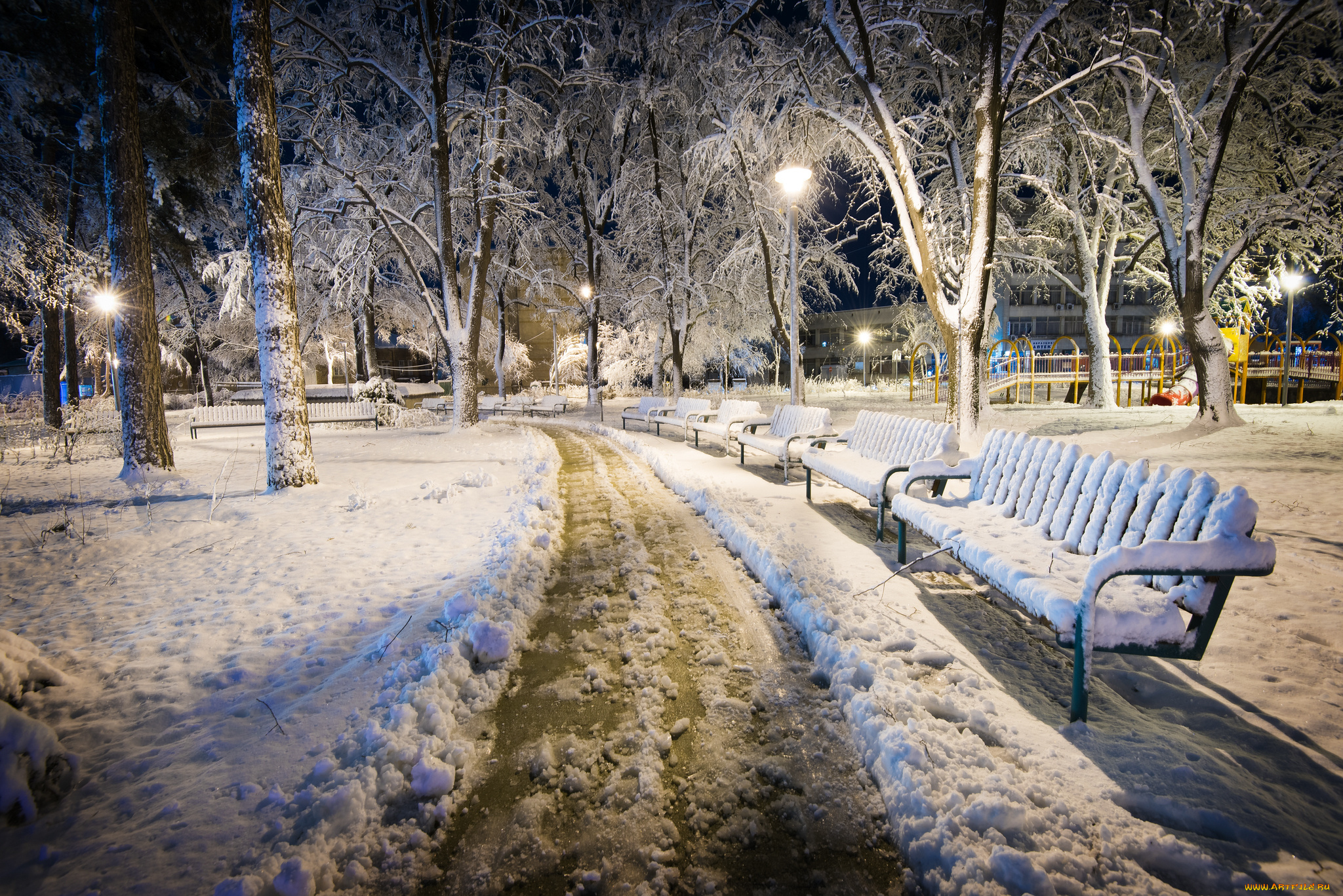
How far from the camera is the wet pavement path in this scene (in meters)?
1.87

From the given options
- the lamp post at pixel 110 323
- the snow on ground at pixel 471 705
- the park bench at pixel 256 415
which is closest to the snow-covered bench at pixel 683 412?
the snow on ground at pixel 471 705

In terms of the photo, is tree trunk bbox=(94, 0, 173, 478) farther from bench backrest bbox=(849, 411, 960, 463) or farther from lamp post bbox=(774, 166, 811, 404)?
bench backrest bbox=(849, 411, 960, 463)

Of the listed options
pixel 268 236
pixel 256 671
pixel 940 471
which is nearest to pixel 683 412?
pixel 268 236

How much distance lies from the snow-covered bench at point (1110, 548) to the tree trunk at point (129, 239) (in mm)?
10301

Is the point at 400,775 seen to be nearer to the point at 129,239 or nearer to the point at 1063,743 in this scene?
the point at 1063,743

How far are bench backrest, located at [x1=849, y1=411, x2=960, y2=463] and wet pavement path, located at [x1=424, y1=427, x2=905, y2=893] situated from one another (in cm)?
265

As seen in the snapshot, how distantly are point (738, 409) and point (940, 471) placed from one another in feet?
21.0

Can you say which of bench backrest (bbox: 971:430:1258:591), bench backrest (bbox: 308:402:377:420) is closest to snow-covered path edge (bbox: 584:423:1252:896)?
bench backrest (bbox: 971:430:1258:591)

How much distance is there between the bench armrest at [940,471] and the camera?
Answer: 485 cm

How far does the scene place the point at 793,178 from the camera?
9.60 metres

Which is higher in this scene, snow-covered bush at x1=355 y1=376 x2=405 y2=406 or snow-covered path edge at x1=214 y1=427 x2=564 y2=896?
snow-covered bush at x1=355 y1=376 x2=405 y2=406

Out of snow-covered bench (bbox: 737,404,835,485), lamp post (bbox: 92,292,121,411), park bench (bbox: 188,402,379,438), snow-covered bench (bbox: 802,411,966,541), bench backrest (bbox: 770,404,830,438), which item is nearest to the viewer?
snow-covered bench (bbox: 802,411,966,541)

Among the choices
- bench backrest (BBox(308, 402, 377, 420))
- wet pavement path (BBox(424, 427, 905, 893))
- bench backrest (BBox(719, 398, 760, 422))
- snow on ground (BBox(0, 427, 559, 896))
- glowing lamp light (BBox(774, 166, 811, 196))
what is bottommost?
wet pavement path (BBox(424, 427, 905, 893))

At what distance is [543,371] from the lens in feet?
169
